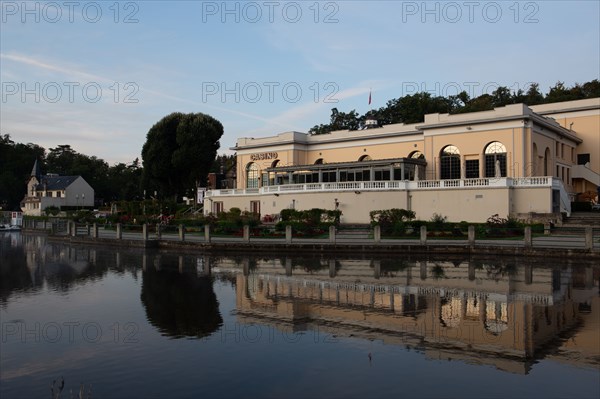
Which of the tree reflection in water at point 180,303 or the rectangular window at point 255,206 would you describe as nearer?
the tree reflection in water at point 180,303

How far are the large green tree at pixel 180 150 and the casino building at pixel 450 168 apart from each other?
1015cm

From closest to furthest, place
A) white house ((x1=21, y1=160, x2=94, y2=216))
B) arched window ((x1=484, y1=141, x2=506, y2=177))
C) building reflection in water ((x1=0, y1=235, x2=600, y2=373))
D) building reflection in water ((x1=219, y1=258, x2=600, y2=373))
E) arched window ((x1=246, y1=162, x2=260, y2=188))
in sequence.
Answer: building reflection in water ((x1=219, y1=258, x2=600, y2=373))
building reflection in water ((x1=0, y1=235, x2=600, y2=373))
arched window ((x1=484, y1=141, x2=506, y2=177))
arched window ((x1=246, y1=162, x2=260, y2=188))
white house ((x1=21, y1=160, x2=94, y2=216))

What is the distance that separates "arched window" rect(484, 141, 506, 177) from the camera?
44.3 meters

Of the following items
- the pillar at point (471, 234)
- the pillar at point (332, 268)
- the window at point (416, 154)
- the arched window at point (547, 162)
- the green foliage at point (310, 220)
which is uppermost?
the window at point (416, 154)

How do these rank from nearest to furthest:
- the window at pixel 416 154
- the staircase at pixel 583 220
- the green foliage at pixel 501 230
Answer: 1. the green foliage at pixel 501 230
2. the staircase at pixel 583 220
3. the window at pixel 416 154

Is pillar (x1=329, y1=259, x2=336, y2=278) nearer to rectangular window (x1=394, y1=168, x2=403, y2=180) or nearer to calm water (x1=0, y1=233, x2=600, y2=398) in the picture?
calm water (x1=0, y1=233, x2=600, y2=398)

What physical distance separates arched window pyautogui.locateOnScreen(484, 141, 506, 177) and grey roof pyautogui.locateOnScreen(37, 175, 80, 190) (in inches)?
3067

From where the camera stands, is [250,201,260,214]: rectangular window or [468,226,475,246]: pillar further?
[250,201,260,214]: rectangular window

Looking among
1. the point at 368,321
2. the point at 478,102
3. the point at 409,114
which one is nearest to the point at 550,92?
the point at 478,102

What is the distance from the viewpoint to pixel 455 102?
75.7 m

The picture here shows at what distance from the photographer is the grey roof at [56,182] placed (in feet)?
319

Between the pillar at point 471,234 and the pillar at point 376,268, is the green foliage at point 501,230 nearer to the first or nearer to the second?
the pillar at point 471,234

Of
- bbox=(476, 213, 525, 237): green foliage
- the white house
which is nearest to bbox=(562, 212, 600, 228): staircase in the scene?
bbox=(476, 213, 525, 237): green foliage

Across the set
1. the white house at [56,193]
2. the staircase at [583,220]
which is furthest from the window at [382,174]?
the white house at [56,193]
